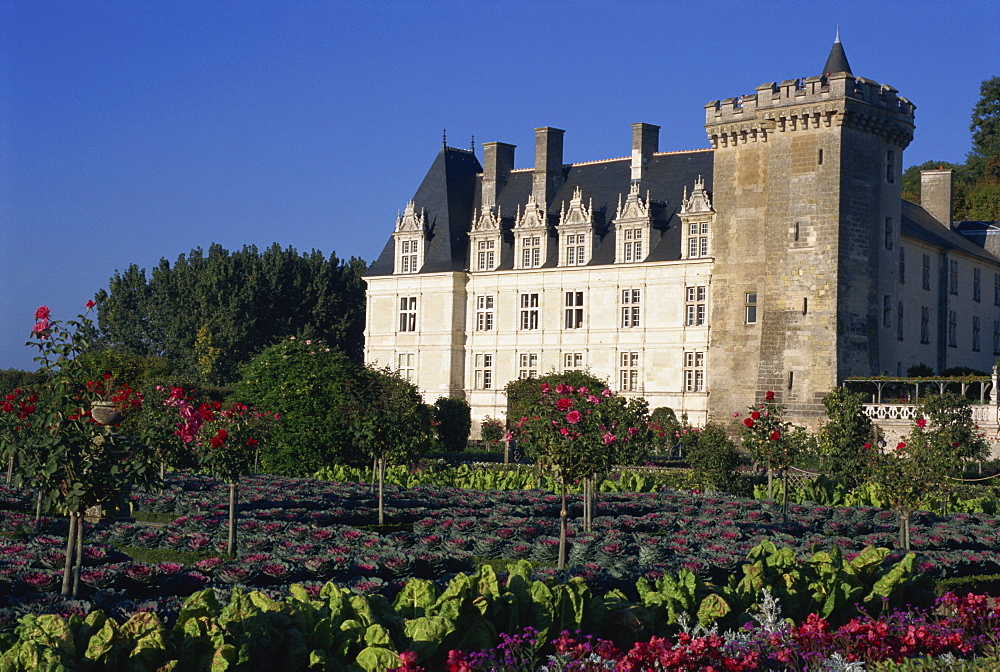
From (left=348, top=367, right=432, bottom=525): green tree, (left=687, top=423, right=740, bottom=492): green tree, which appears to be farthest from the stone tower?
(left=348, top=367, right=432, bottom=525): green tree

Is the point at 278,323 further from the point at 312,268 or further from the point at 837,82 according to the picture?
the point at 837,82

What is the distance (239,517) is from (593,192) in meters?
38.0

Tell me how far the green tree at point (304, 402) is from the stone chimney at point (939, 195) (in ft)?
111

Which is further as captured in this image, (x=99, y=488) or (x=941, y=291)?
(x=941, y=291)

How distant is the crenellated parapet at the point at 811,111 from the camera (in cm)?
4625

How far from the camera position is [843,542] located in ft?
62.3

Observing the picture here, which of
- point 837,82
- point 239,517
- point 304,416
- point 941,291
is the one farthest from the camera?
point 941,291

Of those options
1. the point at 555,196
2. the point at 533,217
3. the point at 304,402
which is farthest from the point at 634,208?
the point at 304,402

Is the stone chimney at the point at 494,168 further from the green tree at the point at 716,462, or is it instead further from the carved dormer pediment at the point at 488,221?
the green tree at the point at 716,462

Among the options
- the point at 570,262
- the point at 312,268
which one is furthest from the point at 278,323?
the point at 570,262

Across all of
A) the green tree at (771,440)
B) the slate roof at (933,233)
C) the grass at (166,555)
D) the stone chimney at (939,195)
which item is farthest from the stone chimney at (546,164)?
the grass at (166,555)

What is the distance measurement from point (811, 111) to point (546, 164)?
48.5 feet

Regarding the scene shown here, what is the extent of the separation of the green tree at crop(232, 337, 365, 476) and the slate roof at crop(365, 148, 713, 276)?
2061 centimetres

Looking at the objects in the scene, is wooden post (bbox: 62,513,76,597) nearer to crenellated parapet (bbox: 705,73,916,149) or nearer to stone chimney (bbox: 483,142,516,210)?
crenellated parapet (bbox: 705,73,916,149)
